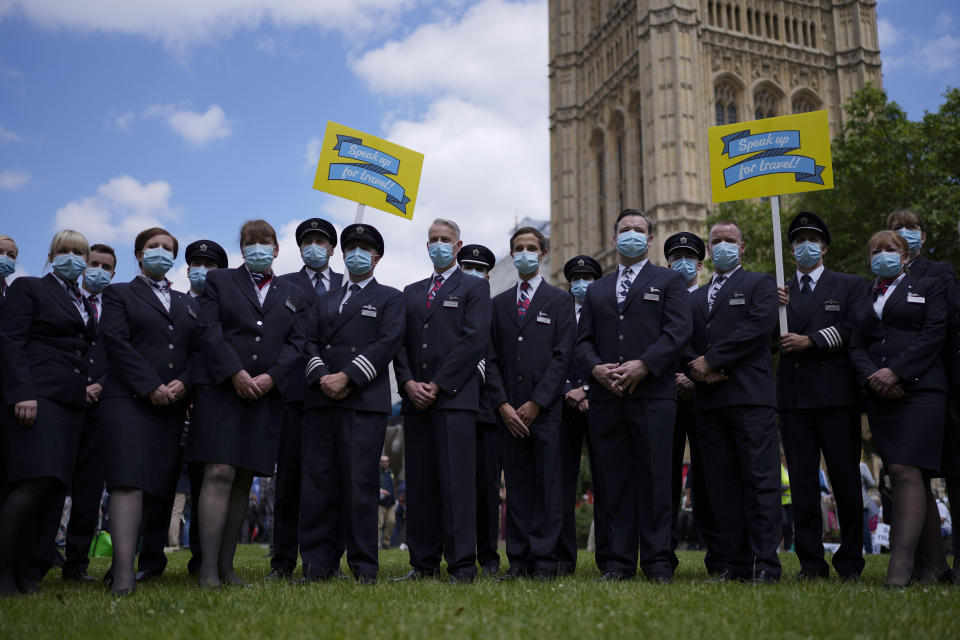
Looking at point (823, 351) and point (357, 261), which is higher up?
point (357, 261)

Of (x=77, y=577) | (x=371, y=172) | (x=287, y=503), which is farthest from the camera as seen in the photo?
(x=371, y=172)

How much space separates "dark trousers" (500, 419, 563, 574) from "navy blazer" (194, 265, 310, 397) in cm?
171

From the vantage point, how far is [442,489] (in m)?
6.02

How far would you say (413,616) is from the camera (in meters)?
4.07

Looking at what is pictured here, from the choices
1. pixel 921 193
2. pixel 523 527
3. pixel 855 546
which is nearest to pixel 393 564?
pixel 523 527

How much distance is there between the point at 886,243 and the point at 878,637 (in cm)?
343

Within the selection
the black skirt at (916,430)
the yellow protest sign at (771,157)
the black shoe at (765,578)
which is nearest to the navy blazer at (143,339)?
the black shoe at (765,578)

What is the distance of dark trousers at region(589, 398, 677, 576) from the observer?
19.5 ft

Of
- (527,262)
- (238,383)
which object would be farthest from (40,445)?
(527,262)

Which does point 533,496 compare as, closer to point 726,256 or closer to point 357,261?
point 357,261

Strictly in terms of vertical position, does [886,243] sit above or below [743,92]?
below

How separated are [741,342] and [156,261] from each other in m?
4.06

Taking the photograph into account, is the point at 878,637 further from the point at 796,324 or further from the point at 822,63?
A: the point at 822,63

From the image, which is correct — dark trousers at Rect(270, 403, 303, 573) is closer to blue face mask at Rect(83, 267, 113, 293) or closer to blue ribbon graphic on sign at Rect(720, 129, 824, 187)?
blue face mask at Rect(83, 267, 113, 293)
